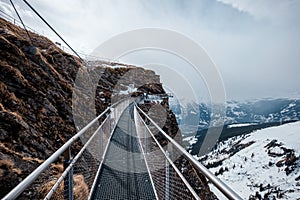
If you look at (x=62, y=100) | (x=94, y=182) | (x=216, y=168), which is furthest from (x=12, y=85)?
(x=216, y=168)

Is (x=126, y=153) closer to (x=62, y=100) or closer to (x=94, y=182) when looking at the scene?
(x=94, y=182)

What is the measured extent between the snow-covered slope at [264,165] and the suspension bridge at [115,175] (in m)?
74.3

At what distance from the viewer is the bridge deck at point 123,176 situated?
350 centimetres

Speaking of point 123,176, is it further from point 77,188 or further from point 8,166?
point 8,166

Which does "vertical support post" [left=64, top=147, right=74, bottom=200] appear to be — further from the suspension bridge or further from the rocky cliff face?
the rocky cliff face

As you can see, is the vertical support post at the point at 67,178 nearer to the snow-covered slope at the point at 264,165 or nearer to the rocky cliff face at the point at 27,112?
the rocky cliff face at the point at 27,112

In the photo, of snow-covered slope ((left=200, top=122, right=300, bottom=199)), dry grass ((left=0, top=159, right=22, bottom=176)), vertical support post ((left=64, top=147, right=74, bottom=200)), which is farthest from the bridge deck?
snow-covered slope ((left=200, top=122, right=300, bottom=199))

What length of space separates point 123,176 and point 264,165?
117 m

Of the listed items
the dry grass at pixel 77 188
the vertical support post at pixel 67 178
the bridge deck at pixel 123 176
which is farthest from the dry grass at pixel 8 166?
the vertical support post at pixel 67 178

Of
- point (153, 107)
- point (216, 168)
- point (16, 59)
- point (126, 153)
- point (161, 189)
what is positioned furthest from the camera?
point (216, 168)

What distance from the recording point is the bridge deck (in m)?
3.50

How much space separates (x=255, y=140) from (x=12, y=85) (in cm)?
14896

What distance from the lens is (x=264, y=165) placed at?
103 m

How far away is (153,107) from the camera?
23.1 m
